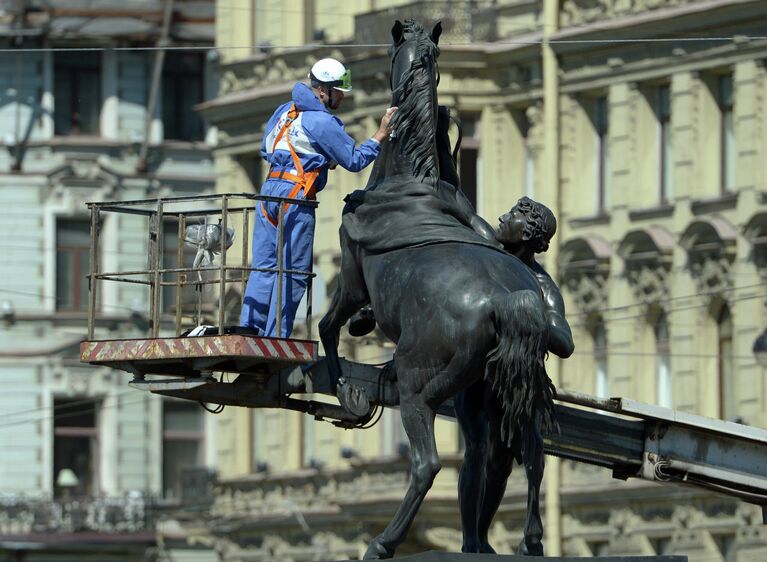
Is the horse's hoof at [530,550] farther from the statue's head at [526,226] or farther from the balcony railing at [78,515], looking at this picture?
the balcony railing at [78,515]

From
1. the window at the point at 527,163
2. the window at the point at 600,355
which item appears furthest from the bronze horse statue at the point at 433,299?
the window at the point at 527,163

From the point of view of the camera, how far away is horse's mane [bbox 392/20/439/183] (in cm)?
1927

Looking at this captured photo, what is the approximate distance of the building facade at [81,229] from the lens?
69.5m

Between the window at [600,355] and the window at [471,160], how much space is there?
3341mm

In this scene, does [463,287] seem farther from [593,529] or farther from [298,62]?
[298,62]

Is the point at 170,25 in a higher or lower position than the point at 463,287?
higher

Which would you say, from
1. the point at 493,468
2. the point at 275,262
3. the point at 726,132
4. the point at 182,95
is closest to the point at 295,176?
the point at 275,262

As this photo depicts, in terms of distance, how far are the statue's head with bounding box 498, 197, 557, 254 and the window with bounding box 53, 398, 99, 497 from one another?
50.8 meters

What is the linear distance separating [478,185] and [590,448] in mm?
33826

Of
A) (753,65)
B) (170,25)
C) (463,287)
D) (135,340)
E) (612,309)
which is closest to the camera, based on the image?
(463,287)

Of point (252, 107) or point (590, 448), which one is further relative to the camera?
point (252, 107)

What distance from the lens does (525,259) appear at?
19594mm

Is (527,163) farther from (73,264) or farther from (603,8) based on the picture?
(73,264)

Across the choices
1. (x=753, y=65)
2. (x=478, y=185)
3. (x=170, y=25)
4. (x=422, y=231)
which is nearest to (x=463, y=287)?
(x=422, y=231)
